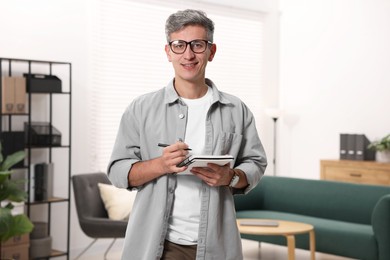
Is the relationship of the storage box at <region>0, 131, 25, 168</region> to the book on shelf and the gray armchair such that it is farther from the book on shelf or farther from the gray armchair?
the book on shelf

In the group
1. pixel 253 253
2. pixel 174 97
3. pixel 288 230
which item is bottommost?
pixel 253 253

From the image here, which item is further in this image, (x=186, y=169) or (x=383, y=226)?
(x=383, y=226)

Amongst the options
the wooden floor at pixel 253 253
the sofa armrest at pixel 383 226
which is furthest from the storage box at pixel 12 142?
the sofa armrest at pixel 383 226

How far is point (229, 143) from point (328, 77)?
6.49 meters

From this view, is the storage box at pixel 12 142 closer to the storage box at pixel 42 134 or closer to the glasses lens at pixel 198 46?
the storage box at pixel 42 134

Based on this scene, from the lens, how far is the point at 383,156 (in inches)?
304

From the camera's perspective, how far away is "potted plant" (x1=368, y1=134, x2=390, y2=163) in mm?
7543

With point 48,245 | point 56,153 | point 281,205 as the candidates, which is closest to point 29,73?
point 56,153

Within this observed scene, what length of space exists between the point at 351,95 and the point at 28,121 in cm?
405

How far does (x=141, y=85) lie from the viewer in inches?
297

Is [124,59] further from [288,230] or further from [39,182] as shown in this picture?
[288,230]

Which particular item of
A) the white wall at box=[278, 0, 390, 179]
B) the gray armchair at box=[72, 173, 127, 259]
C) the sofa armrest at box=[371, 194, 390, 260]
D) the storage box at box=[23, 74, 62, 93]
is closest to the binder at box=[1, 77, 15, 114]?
the storage box at box=[23, 74, 62, 93]

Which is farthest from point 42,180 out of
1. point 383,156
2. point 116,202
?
point 383,156

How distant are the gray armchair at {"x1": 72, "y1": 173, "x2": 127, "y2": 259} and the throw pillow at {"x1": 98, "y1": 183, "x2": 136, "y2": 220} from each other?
0.07 meters
